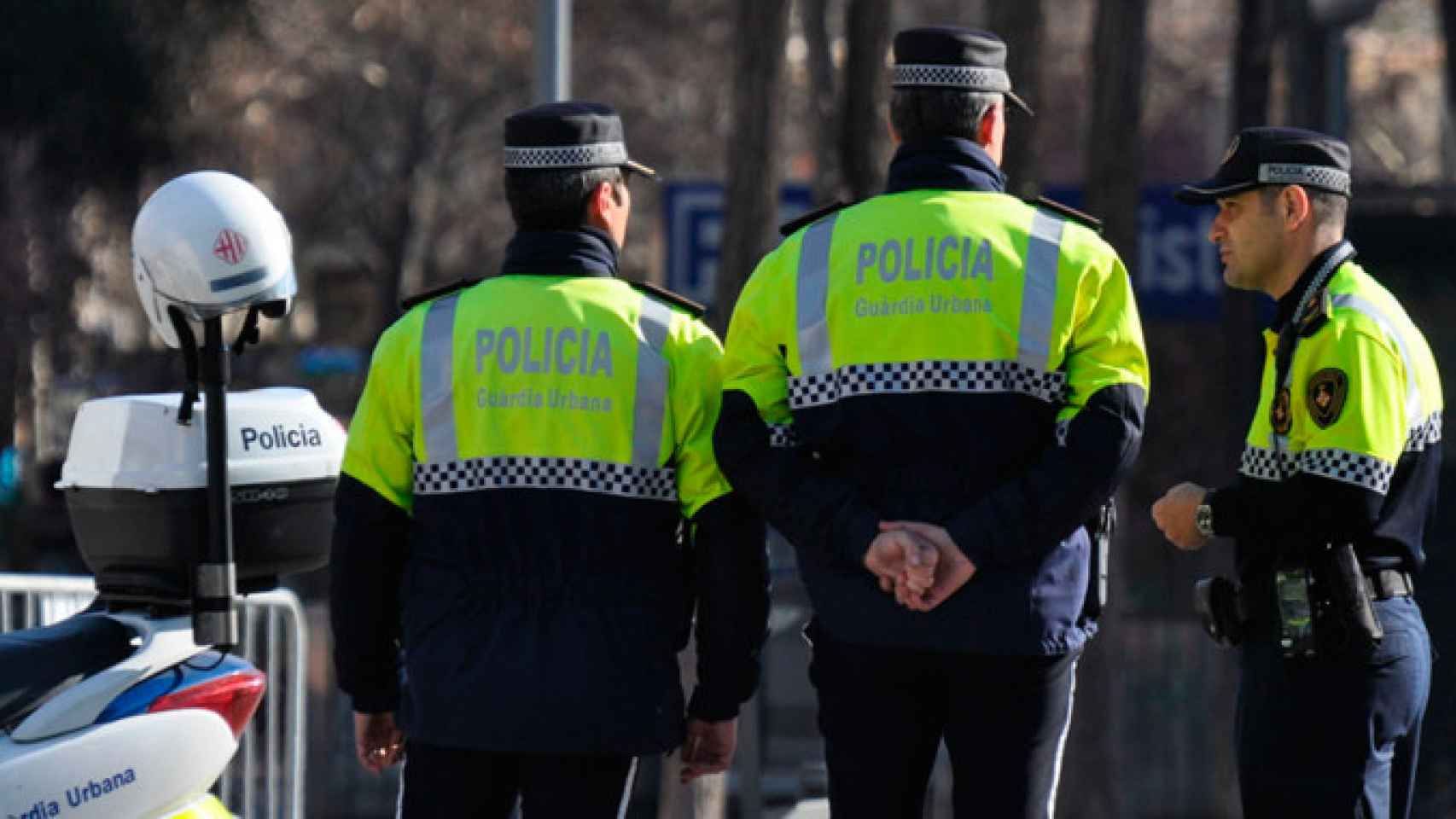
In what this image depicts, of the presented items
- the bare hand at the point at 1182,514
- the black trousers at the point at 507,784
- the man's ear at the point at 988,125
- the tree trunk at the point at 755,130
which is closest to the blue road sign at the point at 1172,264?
the tree trunk at the point at 755,130

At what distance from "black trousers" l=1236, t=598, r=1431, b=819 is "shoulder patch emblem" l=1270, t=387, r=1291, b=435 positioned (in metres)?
0.36

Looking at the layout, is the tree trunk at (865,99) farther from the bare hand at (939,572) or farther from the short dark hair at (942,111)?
the bare hand at (939,572)

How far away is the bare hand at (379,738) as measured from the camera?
4.36m

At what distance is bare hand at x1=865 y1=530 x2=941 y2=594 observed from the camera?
399 centimetres

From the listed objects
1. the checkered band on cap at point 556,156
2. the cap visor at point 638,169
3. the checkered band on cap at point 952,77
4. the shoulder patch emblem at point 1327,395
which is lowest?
the shoulder patch emblem at point 1327,395

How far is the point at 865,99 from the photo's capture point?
12.3 m

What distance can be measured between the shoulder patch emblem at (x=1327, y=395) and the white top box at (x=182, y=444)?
1886mm

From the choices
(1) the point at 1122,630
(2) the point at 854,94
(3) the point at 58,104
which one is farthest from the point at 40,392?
(1) the point at 1122,630

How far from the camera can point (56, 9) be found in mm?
17156

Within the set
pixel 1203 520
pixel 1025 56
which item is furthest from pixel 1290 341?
pixel 1025 56

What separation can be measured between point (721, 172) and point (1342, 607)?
81.9 ft

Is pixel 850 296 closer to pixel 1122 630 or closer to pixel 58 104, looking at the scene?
pixel 1122 630

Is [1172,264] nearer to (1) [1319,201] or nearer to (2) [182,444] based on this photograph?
(1) [1319,201]

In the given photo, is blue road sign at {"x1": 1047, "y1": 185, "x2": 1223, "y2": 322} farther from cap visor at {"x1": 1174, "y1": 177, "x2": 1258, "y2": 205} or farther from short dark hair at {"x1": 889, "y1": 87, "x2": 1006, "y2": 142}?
short dark hair at {"x1": 889, "y1": 87, "x2": 1006, "y2": 142}
